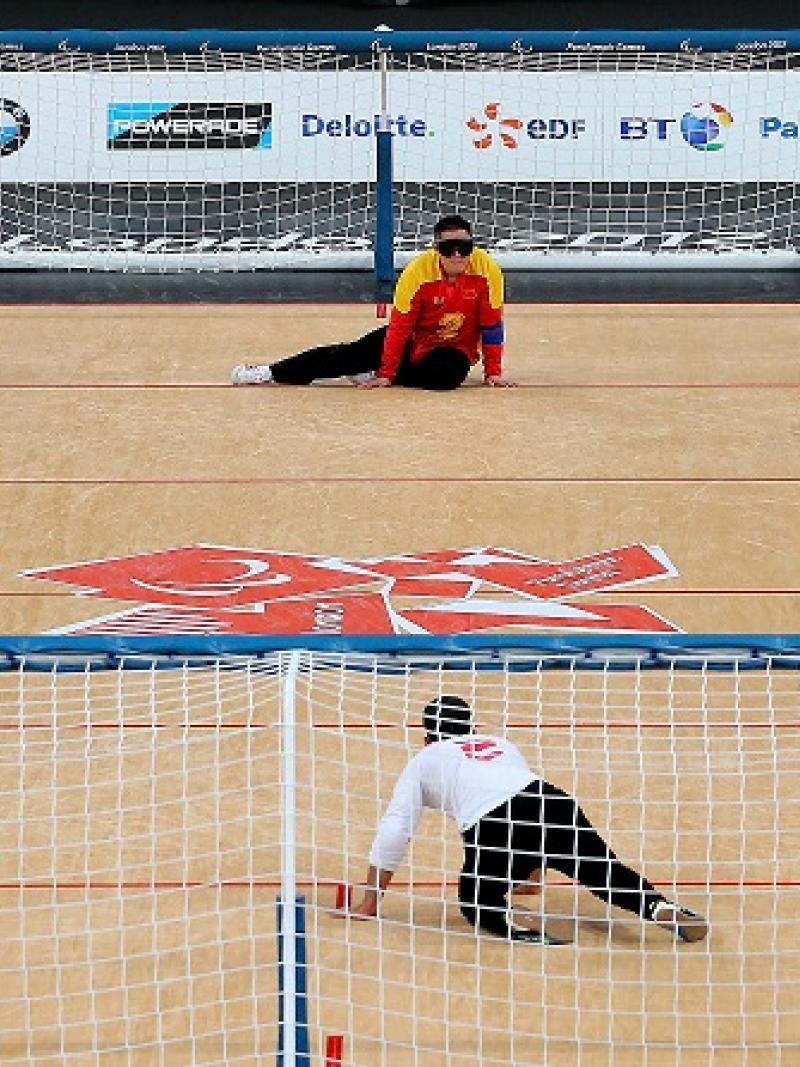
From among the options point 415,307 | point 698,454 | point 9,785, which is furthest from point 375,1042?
point 415,307

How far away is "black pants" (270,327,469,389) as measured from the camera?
48.2 ft

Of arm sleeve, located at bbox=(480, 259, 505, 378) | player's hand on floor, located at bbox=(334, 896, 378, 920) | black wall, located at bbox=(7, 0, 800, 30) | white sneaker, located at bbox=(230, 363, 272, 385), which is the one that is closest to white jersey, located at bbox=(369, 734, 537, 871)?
player's hand on floor, located at bbox=(334, 896, 378, 920)

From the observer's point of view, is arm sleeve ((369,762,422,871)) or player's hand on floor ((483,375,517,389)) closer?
arm sleeve ((369,762,422,871))

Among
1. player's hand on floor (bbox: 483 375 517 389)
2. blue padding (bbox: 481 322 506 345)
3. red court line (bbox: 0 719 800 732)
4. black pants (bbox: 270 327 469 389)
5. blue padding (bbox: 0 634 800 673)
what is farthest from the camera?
player's hand on floor (bbox: 483 375 517 389)

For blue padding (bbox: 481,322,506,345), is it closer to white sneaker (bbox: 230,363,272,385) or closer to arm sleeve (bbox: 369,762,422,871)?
white sneaker (bbox: 230,363,272,385)

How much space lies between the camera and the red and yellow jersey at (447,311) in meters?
14.2

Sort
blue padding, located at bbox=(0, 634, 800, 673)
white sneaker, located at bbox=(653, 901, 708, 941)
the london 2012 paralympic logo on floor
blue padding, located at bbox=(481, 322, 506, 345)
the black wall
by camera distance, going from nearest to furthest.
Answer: blue padding, located at bbox=(0, 634, 800, 673), white sneaker, located at bbox=(653, 901, 708, 941), the london 2012 paralympic logo on floor, blue padding, located at bbox=(481, 322, 506, 345), the black wall

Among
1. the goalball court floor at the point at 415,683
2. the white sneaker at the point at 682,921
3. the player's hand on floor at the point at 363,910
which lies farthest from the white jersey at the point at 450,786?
the white sneaker at the point at 682,921

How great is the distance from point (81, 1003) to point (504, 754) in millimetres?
1646

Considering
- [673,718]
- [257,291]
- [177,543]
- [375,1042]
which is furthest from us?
[257,291]

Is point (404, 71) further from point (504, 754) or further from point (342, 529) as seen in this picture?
point (504, 754)

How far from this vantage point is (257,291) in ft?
58.2

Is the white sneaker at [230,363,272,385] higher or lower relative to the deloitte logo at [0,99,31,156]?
lower

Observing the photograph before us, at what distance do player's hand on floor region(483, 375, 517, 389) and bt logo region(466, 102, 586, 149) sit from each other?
3679mm
